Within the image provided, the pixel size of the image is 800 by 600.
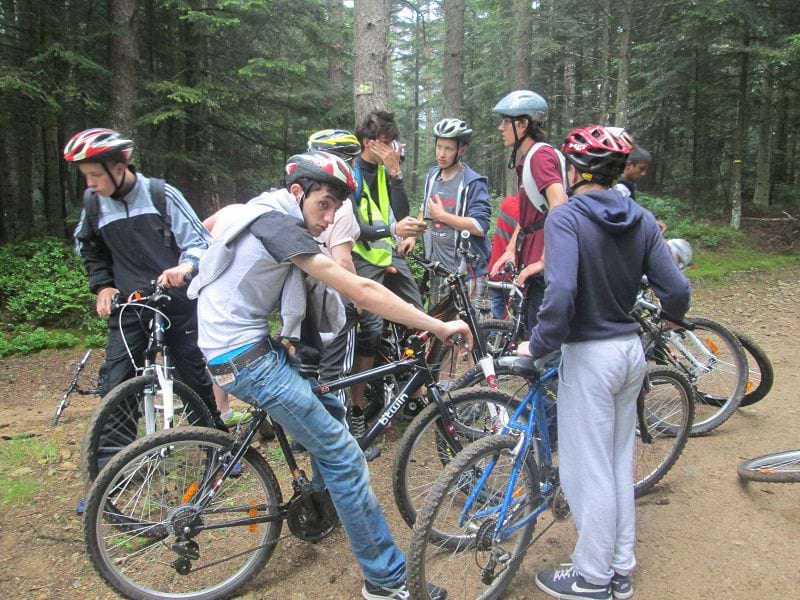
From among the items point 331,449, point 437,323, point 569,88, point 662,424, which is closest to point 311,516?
point 331,449

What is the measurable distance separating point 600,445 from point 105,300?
124 inches

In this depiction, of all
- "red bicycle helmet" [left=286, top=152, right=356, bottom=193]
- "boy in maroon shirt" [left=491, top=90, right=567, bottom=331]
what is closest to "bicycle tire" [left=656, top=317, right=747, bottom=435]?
"boy in maroon shirt" [left=491, top=90, right=567, bottom=331]

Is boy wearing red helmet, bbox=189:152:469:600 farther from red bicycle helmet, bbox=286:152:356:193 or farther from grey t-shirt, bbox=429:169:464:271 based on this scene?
grey t-shirt, bbox=429:169:464:271

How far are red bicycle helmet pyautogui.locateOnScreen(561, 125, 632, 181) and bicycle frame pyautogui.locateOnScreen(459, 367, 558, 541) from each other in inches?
42.2

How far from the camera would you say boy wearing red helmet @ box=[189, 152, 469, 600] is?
2516 mm

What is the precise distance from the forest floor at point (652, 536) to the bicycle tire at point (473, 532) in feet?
0.79

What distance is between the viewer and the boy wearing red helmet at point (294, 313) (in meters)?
2.52

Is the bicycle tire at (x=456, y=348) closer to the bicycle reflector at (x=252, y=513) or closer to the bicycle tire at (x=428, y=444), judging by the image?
the bicycle tire at (x=428, y=444)

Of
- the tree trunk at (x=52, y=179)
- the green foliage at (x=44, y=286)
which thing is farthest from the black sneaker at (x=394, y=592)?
the tree trunk at (x=52, y=179)

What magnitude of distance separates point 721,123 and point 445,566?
2346 centimetres

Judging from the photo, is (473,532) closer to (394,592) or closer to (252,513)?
(394,592)

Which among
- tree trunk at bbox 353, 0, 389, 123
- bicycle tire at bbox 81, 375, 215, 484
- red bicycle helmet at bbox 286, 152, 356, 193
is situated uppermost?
tree trunk at bbox 353, 0, 389, 123

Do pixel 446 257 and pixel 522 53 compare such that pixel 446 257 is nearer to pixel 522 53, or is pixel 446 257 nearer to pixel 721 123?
pixel 522 53

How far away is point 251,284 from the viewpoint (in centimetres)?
258
